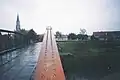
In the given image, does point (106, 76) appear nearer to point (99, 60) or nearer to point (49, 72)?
point (99, 60)

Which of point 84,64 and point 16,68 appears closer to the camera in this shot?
point 16,68

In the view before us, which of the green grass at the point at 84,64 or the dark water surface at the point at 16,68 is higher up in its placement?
the dark water surface at the point at 16,68

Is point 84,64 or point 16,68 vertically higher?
point 16,68

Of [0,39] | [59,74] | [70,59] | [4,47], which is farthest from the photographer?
[70,59]

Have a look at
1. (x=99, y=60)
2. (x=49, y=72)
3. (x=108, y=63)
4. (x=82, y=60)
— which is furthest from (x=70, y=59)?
(x=49, y=72)

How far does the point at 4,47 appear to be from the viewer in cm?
869

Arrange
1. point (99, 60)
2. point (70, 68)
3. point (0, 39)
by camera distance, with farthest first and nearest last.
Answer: point (99, 60) → point (70, 68) → point (0, 39)

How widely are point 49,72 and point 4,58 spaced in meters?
7.79

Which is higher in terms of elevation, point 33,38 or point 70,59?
point 33,38

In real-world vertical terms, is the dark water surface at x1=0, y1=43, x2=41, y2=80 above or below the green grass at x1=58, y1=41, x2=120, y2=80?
above

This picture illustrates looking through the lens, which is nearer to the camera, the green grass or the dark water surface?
the dark water surface

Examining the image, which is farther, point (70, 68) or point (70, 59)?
point (70, 59)

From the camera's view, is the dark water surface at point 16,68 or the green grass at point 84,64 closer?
the dark water surface at point 16,68

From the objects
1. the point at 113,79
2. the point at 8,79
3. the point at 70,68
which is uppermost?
the point at 8,79
